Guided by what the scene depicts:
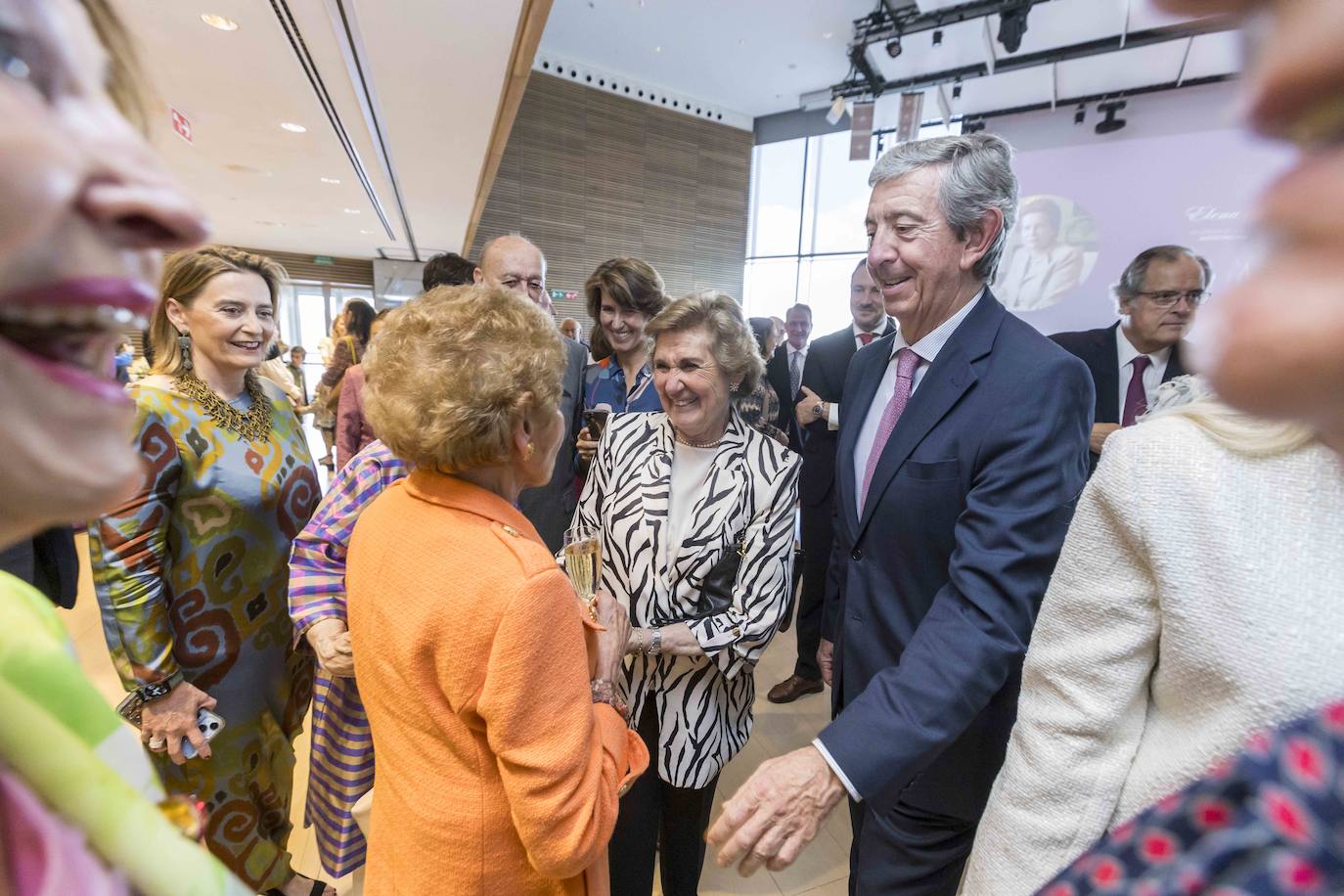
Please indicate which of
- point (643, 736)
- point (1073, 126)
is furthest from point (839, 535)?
point (1073, 126)

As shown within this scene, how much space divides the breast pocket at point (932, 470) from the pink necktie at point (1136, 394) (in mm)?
1822

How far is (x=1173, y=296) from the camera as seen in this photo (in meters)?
2.28

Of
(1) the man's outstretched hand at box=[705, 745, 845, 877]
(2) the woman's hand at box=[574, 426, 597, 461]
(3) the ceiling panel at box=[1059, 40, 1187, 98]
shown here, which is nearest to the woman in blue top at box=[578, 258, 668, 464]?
(2) the woman's hand at box=[574, 426, 597, 461]

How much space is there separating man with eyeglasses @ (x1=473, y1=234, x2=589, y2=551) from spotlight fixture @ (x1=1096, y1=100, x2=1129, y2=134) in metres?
6.34

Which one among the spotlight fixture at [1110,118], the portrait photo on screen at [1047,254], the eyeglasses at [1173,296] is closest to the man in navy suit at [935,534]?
the eyeglasses at [1173,296]

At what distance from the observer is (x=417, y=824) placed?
3.09 ft

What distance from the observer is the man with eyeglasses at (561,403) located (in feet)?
7.67

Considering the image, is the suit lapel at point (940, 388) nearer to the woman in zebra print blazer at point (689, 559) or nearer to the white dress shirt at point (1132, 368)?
the woman in zebra print blazer at point (689, 559)

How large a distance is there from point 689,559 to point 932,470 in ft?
2.02

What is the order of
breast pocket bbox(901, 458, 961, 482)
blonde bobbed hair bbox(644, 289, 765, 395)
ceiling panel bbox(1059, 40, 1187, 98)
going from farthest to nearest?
ceiling panel bbox(1059, 40, 1187, 98)
blonde bobbed hair bbox(644, 289, 765, 395)
breast pocket bbox(901, 458, 961, 482)

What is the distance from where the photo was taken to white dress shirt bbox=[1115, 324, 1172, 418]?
243cm

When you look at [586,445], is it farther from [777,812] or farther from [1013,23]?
[1013,23]

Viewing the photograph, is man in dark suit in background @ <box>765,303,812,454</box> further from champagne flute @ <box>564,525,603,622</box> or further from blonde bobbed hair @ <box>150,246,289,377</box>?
blonde bobbed hair @ <box>150,246,289,377</box>

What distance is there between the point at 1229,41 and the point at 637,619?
1497 millimetres
